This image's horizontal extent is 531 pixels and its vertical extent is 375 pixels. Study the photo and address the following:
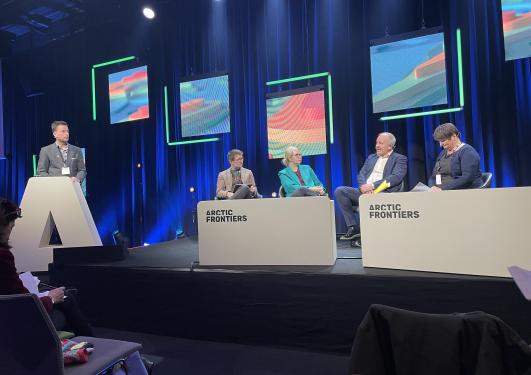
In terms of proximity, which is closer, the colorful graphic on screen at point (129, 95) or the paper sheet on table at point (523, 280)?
the paper sheet on table at point (523, 280)

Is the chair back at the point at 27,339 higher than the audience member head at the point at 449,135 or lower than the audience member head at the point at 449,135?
lower

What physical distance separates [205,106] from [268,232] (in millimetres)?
3763

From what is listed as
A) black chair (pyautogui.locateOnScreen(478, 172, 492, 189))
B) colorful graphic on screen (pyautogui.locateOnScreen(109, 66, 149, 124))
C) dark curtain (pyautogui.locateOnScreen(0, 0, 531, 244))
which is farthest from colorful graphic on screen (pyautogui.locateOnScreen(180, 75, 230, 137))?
black chair (pyautogui.locateOnScreen(478, 172, 492, 189))

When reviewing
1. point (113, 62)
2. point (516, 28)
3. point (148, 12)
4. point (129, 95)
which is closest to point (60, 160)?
point (129, 95)

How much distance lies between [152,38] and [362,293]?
5.75 meters

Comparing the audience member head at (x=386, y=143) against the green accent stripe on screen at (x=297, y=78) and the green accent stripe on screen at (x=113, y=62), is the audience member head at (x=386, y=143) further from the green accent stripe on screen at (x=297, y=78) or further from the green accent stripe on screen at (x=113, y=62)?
the green accent stripe on screen at (x=113, y=62)

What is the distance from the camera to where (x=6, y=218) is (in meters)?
1.66

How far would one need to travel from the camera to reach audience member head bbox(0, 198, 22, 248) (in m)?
1.63

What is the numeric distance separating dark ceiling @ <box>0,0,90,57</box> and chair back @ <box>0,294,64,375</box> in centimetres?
656

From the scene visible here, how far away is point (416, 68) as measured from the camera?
Result: 460 cm

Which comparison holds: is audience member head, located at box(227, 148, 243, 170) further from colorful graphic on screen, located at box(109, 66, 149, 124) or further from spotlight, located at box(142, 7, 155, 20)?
spotlight, located at box(142, 7, 155, 20)

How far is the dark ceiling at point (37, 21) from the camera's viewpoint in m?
6.47

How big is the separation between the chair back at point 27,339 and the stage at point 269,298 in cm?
138

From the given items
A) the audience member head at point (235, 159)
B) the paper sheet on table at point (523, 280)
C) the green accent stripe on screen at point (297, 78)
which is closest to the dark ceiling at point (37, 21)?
the green accent stripe on screen at point (297, 78)
